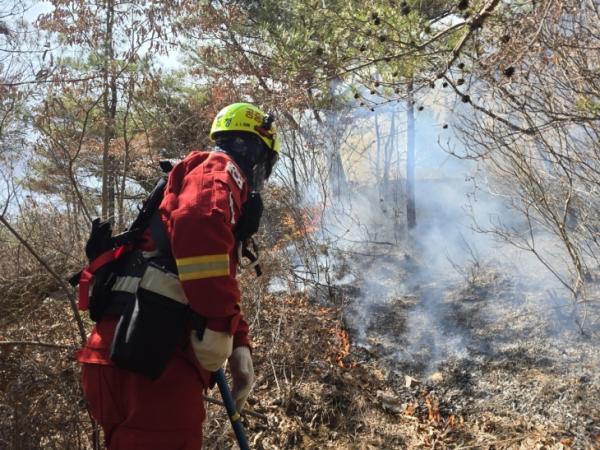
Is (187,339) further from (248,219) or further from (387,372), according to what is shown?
(387,372)

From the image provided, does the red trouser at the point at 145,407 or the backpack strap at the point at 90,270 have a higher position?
the backpack strap at the point at 90,270

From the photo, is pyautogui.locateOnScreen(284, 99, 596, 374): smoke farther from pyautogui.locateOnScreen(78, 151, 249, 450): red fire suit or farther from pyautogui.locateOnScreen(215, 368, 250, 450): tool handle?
pyautogui.locateOnScreen(78, 151, 249, 450): red fire suit

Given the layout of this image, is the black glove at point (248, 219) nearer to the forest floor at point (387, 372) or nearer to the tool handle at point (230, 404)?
the tool handle at point (230, 404)

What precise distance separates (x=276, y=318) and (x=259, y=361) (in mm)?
725

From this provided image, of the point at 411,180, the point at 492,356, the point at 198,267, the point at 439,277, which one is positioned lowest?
the point at 492,356

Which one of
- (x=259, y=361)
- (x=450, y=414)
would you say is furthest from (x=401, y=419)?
(x=259, y=361)

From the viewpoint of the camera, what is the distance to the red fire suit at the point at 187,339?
1.91 metres

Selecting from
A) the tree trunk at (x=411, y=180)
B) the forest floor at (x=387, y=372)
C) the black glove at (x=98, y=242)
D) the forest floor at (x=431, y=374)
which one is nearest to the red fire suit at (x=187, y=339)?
the black glove at (x=98, y=242)

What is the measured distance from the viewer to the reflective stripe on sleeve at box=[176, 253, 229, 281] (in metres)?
1.90

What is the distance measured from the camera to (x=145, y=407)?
1.96 metres

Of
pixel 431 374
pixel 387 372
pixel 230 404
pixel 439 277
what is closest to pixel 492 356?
pixel 431 374

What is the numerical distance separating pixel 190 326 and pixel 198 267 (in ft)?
1.17

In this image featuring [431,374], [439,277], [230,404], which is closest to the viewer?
[230,404]

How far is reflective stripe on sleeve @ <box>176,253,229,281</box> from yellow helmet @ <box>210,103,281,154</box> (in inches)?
35.7
